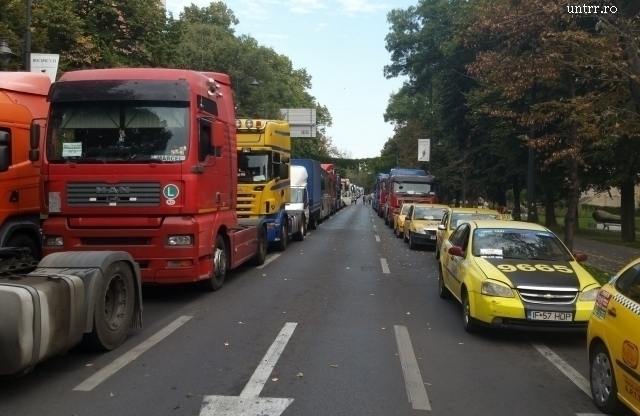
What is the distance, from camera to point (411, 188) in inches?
1412

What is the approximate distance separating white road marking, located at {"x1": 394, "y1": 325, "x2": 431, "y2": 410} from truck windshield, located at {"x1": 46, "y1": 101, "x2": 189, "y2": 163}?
14.4 feet

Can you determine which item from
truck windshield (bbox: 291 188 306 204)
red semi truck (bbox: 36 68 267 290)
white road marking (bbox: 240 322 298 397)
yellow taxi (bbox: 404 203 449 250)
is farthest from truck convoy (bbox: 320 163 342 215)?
white road marking (bbox: 240 322 298 397)

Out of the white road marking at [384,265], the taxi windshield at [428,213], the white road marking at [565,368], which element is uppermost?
the taxi windshield at [428,213]

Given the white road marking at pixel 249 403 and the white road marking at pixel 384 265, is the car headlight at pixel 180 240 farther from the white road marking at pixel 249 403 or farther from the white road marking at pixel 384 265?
the white road marking at pixel 384 265

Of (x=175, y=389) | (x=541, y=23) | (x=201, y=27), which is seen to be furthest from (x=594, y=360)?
(x=201, y=27)

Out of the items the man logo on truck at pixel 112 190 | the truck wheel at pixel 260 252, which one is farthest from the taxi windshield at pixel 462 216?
the man logo on truck at pixel 112 190

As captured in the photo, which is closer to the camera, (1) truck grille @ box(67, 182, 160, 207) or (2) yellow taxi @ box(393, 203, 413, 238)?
(1) truck grille @ box(67, 182, 160, 207)

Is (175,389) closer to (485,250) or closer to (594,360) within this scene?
(594,360)

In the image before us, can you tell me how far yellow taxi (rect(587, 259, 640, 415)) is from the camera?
5.41 meters

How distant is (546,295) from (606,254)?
15.6 metres

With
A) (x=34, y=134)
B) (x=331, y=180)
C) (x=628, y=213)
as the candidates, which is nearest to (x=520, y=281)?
(x=34, y=134)

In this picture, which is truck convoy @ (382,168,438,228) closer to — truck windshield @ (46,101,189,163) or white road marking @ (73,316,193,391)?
truck windshield @ (46,101,189,163)

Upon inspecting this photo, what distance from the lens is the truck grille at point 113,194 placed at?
10.3m

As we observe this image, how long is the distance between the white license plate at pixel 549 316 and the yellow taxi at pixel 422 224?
42.7 feet
